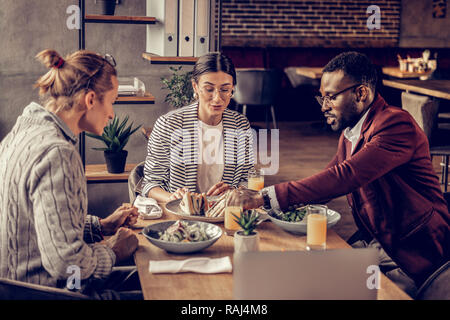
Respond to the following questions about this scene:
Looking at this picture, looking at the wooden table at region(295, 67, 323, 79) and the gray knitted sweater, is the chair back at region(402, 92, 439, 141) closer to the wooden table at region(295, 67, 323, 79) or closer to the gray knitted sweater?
the wooden table at region(295, 67, 323, 79)

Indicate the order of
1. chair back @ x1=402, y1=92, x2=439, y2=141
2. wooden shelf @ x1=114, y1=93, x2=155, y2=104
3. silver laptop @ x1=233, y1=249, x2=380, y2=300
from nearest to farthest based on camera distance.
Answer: silver laptop @ x1=233, y1=249, x2=380, y2=300 → wooden shelf @ x1=114, y1=93, x2=155, y2=104 → chair back @ x1=402, y1=92, x2=439, y2=141

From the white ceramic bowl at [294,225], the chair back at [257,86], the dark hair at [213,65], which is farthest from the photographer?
the chair back at [257,86]

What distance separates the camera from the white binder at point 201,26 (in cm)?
336

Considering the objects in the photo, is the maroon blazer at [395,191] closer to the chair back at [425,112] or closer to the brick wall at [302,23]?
the chair back at [425,112]

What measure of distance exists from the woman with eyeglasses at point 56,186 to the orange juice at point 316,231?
0.52 m

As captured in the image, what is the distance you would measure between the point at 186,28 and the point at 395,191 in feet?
5.70

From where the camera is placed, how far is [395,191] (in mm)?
2092

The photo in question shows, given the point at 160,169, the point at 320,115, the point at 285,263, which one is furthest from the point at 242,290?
the point at 320,115

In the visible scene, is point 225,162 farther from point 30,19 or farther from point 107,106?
point 30,19

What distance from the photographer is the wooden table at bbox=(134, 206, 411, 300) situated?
1.52 metres

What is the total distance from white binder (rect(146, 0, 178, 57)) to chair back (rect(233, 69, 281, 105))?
332 centimetres

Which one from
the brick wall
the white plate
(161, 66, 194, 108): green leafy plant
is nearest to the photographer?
the white plate

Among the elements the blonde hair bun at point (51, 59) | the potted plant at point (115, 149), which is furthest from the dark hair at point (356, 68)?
the potted plant at point (115, 149)

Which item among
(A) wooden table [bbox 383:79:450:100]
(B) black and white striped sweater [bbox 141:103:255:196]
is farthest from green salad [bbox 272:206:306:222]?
(A) wooden table [bbox 383:79:450:100]
